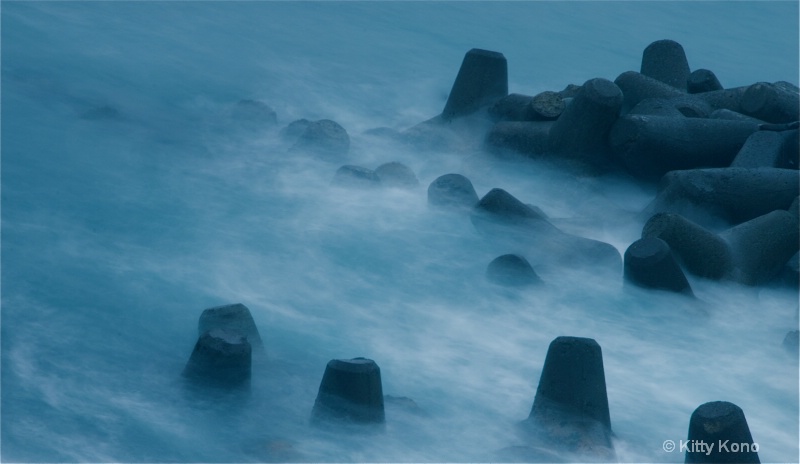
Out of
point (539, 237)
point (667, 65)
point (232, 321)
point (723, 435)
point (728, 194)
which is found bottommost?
point (723, 435)

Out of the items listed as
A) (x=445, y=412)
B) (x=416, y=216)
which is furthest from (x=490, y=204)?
(x=445, y=412)

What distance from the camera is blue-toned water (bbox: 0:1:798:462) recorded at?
3.84 meters

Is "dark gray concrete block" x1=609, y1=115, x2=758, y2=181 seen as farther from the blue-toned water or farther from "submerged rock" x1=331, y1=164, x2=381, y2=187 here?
"submerged rock" x1=331, y1=164, x2=381, y2=187

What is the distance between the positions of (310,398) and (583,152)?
336 cm

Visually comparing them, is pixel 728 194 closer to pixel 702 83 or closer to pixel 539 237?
pixel 539 237

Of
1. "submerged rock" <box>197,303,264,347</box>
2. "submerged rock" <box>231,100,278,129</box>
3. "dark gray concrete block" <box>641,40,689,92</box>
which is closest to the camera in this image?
"submerged rock" <box>197,303,264,347</box>

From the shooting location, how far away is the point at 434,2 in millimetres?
14812

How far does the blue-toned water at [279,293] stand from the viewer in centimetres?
384

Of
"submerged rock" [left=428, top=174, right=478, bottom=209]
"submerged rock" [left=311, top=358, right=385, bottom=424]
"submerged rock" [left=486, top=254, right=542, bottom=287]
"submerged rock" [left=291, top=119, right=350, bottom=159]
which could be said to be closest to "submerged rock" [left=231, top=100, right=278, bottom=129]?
"submerged rock" [left=291, top=119, right=350, bottom=159]

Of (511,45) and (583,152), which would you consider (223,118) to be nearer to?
(583,152)

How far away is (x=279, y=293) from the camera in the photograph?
16.5 feet

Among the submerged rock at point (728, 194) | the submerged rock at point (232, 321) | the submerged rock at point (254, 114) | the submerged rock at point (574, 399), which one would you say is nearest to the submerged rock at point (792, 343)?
the submerged rock at point (728, 194)

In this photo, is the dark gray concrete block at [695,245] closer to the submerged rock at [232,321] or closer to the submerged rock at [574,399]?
the submerged rock at [574,399]

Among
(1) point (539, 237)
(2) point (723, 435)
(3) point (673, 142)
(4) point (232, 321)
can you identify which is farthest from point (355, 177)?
(2) point (723, 435)
